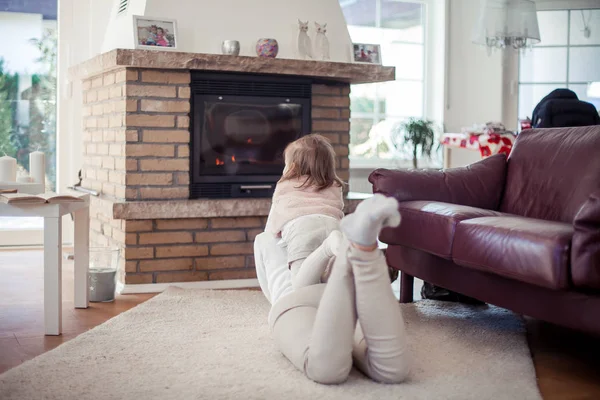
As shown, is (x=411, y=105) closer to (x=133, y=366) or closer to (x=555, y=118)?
(x=555, y=118)

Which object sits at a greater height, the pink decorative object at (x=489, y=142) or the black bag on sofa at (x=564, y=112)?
the black bag on sofa at (x=564, y=112)

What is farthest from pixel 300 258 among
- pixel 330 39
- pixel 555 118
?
pixel 555 118

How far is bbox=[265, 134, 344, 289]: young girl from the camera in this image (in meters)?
2.77

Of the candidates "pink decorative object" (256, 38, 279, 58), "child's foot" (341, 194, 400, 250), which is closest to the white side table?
"child's foot" (341, 194, 400, 250)

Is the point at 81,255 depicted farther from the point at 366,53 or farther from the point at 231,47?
the point at 366,53

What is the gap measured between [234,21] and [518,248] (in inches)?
101

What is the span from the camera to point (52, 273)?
295 centimetres

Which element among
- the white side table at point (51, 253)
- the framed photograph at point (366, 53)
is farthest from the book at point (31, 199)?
the framed photograph at point (366, 53)

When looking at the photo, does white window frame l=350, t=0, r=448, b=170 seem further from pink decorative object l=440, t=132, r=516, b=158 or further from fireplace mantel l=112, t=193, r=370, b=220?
fireplace mantel l=112, t=193, r=370, b=220

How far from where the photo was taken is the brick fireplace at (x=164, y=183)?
3.98 metres

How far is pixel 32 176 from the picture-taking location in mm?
3512

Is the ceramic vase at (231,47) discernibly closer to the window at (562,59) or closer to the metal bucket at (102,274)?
the metal bucket at (102,274)

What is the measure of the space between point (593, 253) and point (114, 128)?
276 centimetres

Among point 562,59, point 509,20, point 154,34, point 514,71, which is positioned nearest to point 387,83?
point 514,71
